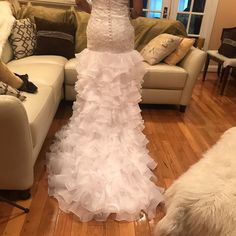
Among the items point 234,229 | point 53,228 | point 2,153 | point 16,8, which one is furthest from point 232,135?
point 16,8

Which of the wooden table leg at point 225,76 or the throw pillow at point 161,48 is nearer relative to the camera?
the throw pillow at point 161,48

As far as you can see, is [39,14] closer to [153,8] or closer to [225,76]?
[153,8]

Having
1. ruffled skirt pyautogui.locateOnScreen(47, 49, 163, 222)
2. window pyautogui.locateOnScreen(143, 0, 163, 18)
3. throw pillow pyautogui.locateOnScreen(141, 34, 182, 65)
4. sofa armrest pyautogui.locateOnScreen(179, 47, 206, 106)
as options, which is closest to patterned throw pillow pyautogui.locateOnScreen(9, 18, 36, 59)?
ruffled skirt pyautogui.locateOnScreen(47, 49, 163, 222)

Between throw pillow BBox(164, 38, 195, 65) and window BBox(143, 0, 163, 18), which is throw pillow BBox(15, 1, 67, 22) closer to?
throw pillow BBox(164, 38, 195, 65)

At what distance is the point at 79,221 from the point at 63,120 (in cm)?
130

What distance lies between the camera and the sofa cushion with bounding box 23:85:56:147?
1.58 m

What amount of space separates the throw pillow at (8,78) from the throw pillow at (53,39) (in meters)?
1.17

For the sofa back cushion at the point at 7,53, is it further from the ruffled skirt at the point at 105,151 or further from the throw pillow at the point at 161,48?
the throw pillow at the point at 161,48

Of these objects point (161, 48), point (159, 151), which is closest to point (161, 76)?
point (161, 48)

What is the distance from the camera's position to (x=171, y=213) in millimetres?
1087

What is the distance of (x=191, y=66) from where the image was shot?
280cm

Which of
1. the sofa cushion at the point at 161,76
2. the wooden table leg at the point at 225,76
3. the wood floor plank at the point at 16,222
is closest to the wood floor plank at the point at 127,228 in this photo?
the wood floor plank at the point at 16,222

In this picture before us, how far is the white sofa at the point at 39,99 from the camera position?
1370 mm

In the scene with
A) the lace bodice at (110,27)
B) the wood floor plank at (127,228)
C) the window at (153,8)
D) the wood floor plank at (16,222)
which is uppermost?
the lace bodice at (110,27)
